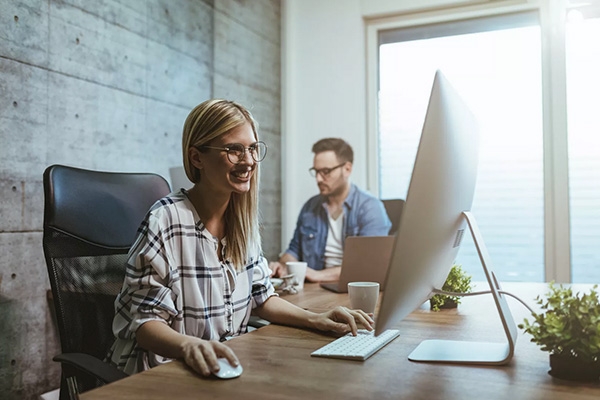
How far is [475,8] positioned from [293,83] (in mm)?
1522

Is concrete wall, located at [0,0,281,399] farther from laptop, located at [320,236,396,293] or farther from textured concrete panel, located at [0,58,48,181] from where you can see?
laptop, located at [320,236,396,293]

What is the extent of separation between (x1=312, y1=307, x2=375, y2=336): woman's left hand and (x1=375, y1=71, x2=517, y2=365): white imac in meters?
0.18

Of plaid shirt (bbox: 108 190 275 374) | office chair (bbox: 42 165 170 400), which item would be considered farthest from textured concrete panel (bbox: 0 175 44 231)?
plaid shirt (bbox: 108 190 275 374)

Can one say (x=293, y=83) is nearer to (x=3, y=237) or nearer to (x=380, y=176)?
(x=380, y=176)

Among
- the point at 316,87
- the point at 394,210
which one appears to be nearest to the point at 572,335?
the point at 394,210

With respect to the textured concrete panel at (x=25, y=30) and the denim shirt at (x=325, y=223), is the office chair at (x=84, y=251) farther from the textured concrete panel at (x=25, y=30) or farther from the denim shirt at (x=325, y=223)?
the denim shirt at (x=325, y=223)

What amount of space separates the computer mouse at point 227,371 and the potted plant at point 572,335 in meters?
0.47

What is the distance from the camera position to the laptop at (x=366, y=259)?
1.93 meters

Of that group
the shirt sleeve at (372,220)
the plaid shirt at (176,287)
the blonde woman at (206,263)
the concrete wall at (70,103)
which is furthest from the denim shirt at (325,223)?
the plaid shirt at (176,287)

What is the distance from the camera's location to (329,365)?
3.30ft

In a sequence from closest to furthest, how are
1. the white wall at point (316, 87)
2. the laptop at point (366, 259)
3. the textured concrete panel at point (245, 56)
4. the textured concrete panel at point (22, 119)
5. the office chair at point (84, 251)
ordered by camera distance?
the office chair at point (84, 251) < the laptop at point (366, 259) < the textured concrete panel at point (22, 119) < the textured concrete panel at point (245, 56) < the white wall at point (316, 87)

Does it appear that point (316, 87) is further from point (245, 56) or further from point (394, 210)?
point (394, 210)

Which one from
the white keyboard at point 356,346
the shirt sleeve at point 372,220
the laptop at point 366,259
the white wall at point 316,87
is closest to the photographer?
the white keyboard at point 356,346

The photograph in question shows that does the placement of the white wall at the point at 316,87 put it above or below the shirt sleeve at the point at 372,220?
above
